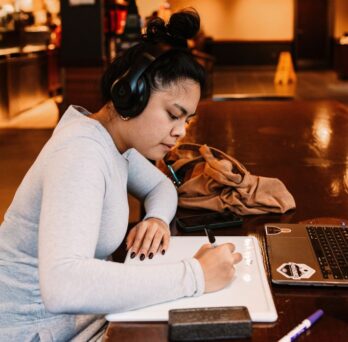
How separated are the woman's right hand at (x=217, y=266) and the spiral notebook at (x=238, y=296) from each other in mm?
16

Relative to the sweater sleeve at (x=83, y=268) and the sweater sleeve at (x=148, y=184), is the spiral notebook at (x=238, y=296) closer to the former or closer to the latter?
the sweater sleeve at (x=83, y=268)

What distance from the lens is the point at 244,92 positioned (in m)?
11.1

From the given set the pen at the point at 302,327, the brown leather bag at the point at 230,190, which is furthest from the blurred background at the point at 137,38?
the pen at the point at 302,327

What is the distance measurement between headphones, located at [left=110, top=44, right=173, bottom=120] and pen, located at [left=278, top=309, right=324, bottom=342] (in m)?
0.55

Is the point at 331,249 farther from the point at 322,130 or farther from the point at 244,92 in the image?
the point at 244,92

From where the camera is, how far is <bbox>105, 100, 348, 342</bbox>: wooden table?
2.88 ft

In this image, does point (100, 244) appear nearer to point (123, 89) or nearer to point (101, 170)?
point (101, 170)

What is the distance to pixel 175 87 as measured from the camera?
45.1 inches

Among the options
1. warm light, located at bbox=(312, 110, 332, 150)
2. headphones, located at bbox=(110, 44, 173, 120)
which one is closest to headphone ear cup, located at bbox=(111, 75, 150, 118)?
headphones, located at bbox=(110, 44, 173, 120)

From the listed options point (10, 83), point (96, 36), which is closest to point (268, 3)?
point (10, 83)

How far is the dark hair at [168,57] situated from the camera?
115cm

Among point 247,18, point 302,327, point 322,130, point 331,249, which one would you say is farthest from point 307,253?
point 247,18

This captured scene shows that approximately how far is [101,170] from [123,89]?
186 mm

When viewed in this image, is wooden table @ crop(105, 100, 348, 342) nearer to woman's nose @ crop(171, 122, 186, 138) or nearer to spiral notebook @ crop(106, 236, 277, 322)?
spiral notebook @ crop(106, 236, 277, 322)
